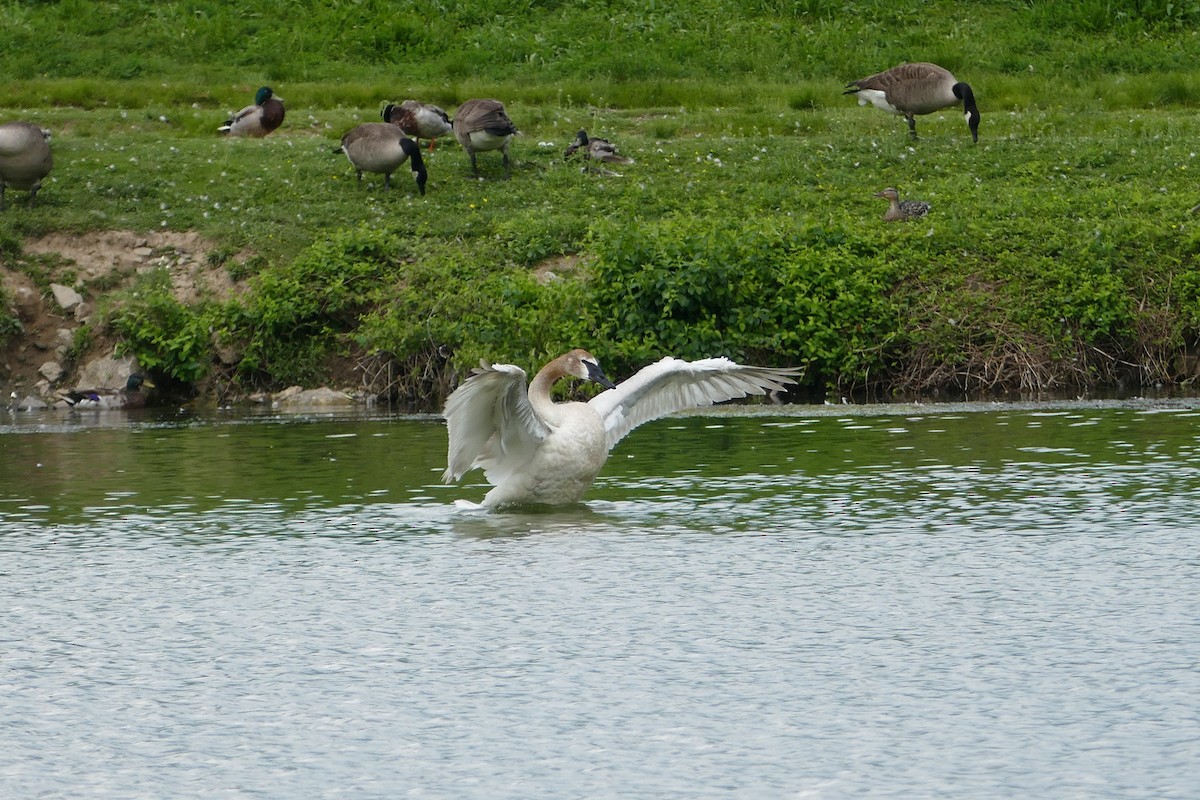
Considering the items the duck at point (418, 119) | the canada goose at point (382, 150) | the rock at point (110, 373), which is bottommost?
the rock at point (110, 373)

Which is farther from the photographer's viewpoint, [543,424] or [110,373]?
[110,373]

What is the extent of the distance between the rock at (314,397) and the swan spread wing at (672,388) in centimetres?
586

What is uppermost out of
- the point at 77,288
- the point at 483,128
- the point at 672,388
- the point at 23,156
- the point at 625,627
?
the point at 483,128

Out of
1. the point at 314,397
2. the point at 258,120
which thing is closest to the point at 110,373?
the point at 314,397

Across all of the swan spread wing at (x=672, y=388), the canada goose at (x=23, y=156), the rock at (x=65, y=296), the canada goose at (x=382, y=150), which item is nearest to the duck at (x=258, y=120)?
the canada goose at (x=382, y=150)

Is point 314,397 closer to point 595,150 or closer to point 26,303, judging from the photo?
point 26,303

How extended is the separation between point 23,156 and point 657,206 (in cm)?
645

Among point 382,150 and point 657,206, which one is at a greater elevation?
point 382,150

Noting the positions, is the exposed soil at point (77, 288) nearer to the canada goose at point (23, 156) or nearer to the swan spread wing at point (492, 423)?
the canada goose at point (23, 156)

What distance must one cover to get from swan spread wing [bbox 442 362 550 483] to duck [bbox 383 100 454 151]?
10.7 m

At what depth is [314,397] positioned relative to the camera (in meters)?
16.3

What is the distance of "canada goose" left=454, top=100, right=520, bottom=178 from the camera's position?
19.1 metres

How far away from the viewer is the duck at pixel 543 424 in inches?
380

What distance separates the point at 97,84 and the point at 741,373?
52.7 feet
